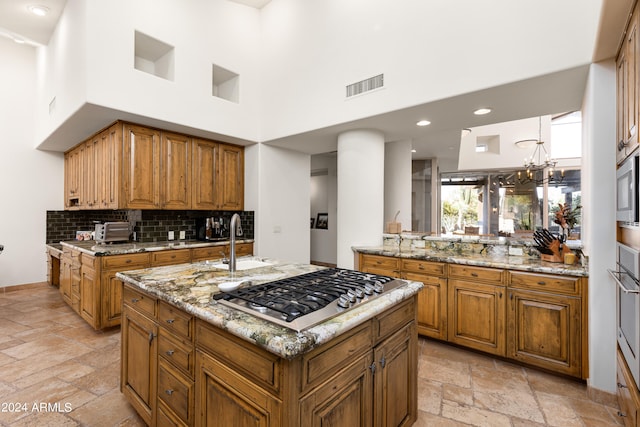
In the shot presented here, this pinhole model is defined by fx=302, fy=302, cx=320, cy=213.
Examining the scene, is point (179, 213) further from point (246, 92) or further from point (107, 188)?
point (246, 92)

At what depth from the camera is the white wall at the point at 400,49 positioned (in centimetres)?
241

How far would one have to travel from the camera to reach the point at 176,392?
154 cm

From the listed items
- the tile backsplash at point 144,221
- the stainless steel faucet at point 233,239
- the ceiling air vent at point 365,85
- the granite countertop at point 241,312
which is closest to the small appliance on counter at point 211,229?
the tile backsplash at point 144,221

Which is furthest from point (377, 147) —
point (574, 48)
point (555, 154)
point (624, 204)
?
point (555, 154)

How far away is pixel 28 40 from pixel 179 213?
3.63 metres

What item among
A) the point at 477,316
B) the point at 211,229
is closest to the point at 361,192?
the point at 477,316

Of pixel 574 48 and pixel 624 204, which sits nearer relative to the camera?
pixel 624 204

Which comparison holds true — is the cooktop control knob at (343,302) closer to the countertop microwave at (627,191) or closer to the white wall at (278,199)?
the countertop microwave at (627,191)

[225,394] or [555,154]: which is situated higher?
[555,154]

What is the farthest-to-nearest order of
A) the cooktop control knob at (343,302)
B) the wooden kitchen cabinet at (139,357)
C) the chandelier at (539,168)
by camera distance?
the chandelier at (539,168)
the wooden kitchen cabinet at (139,357)
the cooktop control knob at (343,302)

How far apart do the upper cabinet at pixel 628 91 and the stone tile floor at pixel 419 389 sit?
1.80 m

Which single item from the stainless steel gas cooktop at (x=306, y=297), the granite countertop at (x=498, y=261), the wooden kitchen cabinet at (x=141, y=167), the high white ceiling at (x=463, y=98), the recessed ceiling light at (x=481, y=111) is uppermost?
the high white ceiling at (x=463, y=98)

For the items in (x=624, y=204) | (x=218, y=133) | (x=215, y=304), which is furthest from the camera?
(x=218, y=133)

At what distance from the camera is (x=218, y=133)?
4293mm
